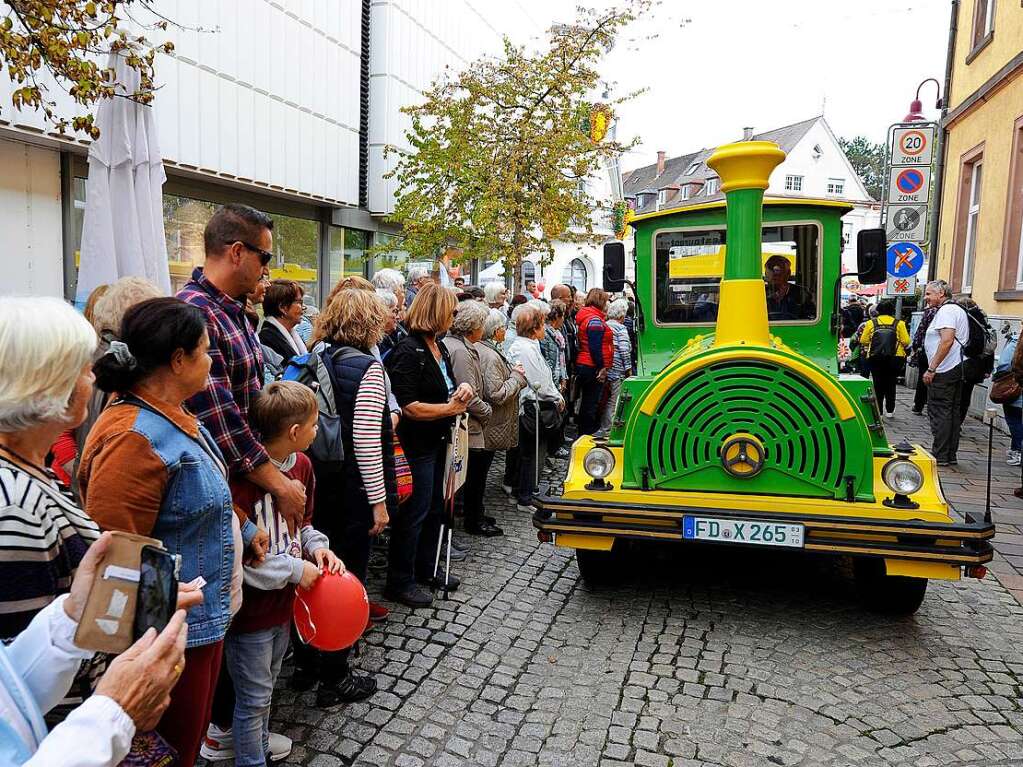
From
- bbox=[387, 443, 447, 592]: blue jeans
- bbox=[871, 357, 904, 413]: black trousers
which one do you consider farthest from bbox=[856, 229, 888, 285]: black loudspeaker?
bbox=[871, 357, 904, 413]: black trousers

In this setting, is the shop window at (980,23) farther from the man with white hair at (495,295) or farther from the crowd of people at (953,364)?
the man with white hair at (495,295)

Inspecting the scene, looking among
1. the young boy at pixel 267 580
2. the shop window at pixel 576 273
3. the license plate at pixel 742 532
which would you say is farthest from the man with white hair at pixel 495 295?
the shop window at pixel 576 273

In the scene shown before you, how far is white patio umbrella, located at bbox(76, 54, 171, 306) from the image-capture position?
5062 millimetres

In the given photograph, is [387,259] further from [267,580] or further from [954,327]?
[267,580]

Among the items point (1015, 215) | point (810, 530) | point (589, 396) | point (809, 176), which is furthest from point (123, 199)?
point (809, 176)

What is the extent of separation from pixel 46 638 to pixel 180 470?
2.41 feet

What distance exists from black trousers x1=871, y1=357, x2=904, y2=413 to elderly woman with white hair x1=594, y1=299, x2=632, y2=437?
14.2ft

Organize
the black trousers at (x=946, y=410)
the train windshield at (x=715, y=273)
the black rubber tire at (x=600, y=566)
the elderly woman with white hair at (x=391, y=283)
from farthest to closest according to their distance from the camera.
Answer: the black trousers at (x=946, y=410), the elderly woman with white hair at (x=391, y=283), the train windshield at (x=715, y=273), the black rubber tire at (x=600, y=566)

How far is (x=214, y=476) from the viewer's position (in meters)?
2.14

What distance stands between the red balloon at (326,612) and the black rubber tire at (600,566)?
2031 millimetres

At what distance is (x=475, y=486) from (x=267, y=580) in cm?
347

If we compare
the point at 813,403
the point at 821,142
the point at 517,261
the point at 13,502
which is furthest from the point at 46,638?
the point at 821,142

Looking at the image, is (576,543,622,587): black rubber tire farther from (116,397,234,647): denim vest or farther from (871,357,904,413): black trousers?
(871,357,904,413): black trousers

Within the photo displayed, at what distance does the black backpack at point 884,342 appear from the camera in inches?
432
